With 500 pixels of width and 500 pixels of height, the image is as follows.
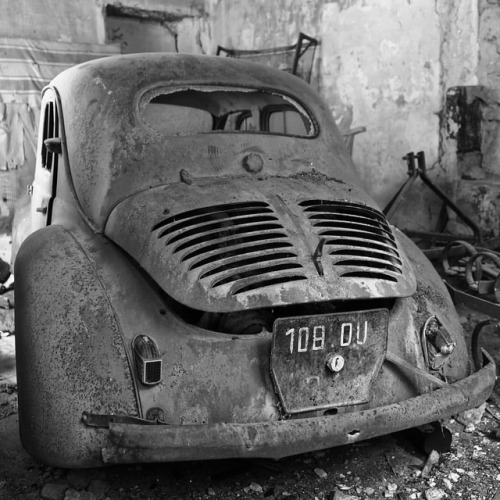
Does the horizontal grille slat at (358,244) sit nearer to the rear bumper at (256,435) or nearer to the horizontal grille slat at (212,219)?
the horizontal grille slat at (212,219)

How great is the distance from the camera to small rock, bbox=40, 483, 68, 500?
248 centimetres

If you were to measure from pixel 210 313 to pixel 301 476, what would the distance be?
0.82m

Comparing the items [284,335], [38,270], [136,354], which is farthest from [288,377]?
[38,270]

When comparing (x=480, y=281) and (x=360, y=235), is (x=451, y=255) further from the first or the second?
(x=360, y=235)

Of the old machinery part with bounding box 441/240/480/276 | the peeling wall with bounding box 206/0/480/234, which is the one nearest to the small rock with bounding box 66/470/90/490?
the old machinery part with bounding box 441/240/480/276

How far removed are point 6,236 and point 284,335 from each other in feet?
15.6

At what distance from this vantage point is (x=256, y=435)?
2.18 metres

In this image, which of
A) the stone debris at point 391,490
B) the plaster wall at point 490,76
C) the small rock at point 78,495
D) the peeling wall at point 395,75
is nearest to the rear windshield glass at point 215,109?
the stone debris at point 391,490

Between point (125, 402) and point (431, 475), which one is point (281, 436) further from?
point (431, 475)

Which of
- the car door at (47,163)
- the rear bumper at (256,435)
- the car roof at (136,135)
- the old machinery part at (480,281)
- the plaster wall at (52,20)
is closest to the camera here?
the rear bumper at (256,435)

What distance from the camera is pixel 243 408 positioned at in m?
2.36

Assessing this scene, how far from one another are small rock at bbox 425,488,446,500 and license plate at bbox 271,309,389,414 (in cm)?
50

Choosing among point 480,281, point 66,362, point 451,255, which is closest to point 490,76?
point 451,255

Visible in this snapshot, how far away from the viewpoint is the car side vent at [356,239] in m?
2.56
